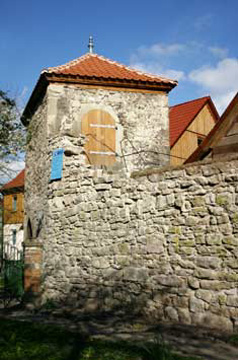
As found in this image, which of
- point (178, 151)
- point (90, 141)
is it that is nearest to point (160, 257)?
point (90, 141)

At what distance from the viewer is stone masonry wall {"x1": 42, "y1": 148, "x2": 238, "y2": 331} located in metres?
6.51

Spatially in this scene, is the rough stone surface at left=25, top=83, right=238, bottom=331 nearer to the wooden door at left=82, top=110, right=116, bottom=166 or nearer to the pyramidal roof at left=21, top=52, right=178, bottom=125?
the wooden door at left=82, top=110, right=116, bottom=166

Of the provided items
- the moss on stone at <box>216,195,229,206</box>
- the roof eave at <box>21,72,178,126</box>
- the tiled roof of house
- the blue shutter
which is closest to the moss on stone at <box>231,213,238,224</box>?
the moss on stone at <box>216,195,229,206</box>

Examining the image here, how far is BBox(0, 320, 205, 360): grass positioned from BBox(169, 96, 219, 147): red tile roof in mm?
11908

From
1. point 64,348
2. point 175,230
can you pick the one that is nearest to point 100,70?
point 175,230

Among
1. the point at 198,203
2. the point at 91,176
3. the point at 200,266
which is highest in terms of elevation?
the point at 91,176

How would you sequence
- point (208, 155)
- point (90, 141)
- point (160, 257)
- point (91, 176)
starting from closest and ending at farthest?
point (160, 257) < point (208, 155) < point (91, 176) < point (90, 141)

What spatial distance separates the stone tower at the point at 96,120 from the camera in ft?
39.3

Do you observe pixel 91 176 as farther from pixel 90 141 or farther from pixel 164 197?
pixel 90 141

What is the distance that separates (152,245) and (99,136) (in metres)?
5.61

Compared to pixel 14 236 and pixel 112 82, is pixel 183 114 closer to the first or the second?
pixel 112 82

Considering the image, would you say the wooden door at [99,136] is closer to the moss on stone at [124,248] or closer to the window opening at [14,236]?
the moss on stone at [124,248]

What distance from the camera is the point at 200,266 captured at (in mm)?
6707

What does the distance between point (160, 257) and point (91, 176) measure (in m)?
2.65
